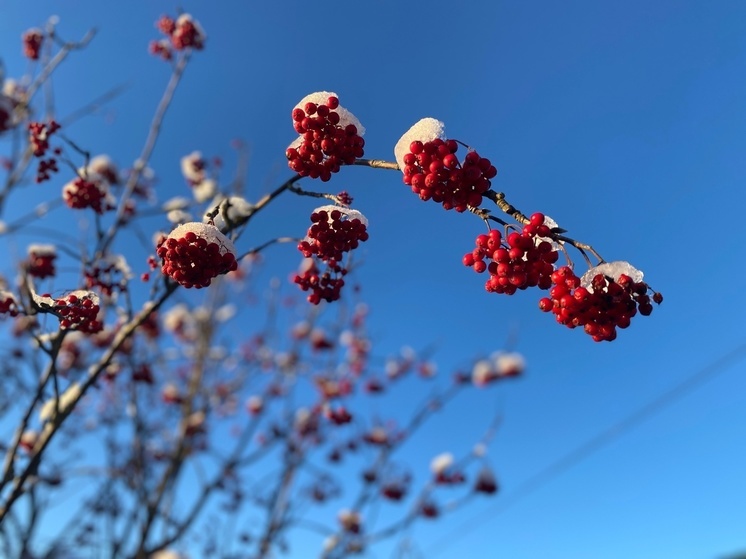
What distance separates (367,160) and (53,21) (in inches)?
172

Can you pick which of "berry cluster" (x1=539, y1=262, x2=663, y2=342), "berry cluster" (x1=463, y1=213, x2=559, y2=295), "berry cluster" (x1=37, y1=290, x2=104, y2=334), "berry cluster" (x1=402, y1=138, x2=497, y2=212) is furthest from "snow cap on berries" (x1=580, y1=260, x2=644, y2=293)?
"berry cluster" (x1=37, y1=290, x2=104, y2=334)

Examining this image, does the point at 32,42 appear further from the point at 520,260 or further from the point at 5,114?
the point at 520,260

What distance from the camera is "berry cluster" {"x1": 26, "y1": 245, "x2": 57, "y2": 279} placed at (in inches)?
141

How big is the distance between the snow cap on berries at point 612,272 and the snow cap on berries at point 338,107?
103 cm

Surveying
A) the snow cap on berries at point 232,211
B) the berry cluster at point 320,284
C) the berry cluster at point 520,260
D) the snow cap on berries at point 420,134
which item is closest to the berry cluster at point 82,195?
the snow cap on berries at point 232,211

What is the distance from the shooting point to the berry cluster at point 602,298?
1.67m

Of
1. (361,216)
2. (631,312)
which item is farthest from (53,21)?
(631,312)

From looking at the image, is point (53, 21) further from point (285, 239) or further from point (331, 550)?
point (331, 550)

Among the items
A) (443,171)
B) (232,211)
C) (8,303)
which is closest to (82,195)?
(8,303)

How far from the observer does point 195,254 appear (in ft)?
6.38

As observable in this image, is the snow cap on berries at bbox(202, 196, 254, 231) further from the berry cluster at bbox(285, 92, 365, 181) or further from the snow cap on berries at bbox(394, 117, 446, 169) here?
the snow cap on berries at bbox(394, 117, 446, 169)

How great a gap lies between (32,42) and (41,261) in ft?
8.86

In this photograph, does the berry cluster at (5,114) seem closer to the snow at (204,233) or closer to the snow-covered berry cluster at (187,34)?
the snow-covered berry cluster at (187,34)

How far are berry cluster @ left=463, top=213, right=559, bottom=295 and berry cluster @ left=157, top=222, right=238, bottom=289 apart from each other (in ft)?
3.24
